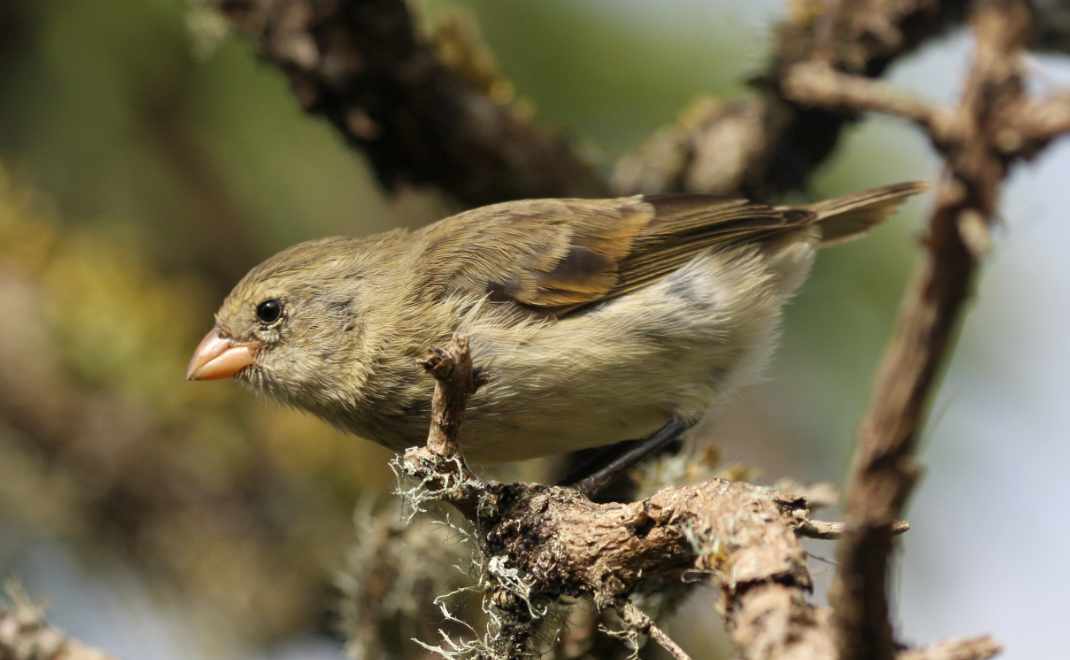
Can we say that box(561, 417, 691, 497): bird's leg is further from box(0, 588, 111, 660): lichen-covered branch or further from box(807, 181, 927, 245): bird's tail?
box(0, 588, 111, 660): lichen-covered branch

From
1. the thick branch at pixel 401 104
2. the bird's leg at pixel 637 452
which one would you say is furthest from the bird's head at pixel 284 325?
the bird's leg at pixel 637 452

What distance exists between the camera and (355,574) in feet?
11.5

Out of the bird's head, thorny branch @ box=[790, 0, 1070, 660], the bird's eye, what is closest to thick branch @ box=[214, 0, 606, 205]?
the bird's head

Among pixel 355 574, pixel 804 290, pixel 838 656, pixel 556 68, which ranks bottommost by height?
pixel 838 656

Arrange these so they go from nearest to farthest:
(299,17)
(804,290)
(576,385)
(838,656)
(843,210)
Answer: (838,656) < (576,385) < (299,17) < (843,210) < (804,290)

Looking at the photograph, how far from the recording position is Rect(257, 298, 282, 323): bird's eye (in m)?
3.88

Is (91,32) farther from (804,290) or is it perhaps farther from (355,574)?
(804,290)

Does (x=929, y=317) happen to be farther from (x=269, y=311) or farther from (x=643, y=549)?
(x=269, y=311)

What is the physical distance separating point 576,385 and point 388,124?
120 cm

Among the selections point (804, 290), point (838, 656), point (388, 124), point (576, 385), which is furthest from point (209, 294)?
point (838, 656)

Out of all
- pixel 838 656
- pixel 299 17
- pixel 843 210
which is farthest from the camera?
pixel 843 210

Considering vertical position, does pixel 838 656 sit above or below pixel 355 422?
below

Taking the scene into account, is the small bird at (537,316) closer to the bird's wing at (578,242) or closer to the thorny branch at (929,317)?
the bird's wing at (578,242)

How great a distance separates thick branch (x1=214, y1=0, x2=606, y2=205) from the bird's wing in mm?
330
